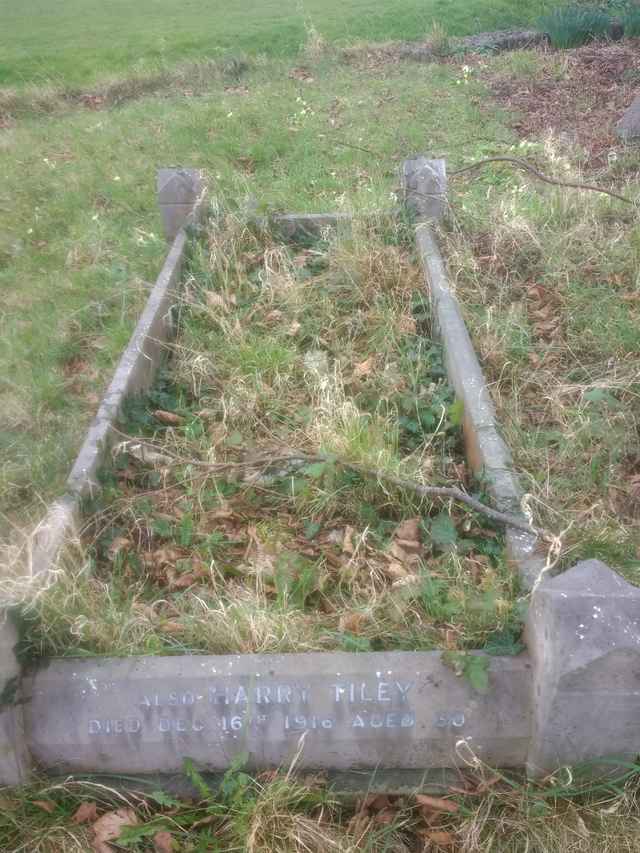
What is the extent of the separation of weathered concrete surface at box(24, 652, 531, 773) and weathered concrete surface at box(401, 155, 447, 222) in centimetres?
370

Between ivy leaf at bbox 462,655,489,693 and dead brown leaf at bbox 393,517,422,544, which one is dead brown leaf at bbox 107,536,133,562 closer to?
dead brown leaf at bbox 393,517,422,544

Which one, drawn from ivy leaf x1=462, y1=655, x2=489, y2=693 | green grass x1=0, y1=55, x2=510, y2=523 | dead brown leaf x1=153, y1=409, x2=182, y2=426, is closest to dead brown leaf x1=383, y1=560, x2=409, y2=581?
ivy leaf x1=462, y1=655, x2=489, y2=693

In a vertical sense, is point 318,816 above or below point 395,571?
below

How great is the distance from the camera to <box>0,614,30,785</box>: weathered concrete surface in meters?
2.18

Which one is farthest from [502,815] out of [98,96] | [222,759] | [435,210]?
[98,96]

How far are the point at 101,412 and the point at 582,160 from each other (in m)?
4.98

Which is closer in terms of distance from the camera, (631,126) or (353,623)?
(353,623)

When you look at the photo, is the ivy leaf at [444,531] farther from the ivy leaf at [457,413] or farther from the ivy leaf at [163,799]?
the ivy leaf at [163,799]

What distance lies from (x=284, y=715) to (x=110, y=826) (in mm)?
587

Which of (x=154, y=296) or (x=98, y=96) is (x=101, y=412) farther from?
(x=98, y=96)

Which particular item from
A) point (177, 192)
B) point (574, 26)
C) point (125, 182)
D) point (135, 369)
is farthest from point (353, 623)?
point (574, 26)

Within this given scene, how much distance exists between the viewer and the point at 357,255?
4840 millimetres

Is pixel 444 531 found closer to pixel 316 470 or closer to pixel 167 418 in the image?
pixel 316 470

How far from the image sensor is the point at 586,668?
1.96 metres
